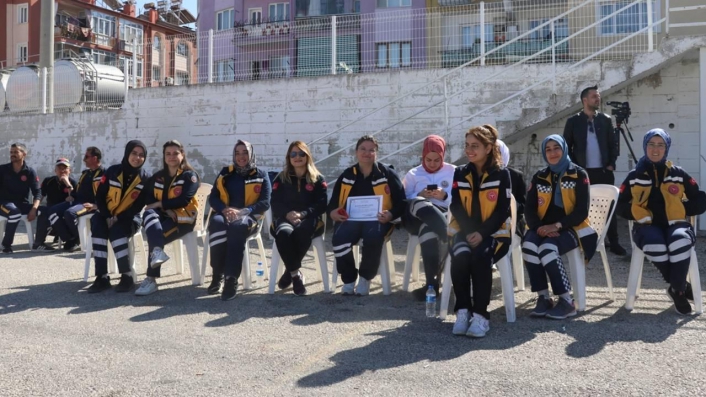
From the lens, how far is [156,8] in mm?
48719

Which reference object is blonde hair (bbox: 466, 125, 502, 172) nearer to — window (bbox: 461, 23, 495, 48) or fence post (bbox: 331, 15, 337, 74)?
window (bbox: 461, 23, 495, 48)

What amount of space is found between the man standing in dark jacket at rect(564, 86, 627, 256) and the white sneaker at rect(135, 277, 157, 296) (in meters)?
4.73

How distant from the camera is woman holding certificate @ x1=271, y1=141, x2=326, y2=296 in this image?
583 cm

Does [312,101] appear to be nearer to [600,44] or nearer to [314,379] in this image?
[600,44]

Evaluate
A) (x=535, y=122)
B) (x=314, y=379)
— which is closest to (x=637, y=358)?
(x=314, y=379)

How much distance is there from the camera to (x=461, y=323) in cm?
446

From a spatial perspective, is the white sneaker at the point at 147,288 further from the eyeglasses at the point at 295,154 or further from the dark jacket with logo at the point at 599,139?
the dark jacket with logo at the point at 599,139

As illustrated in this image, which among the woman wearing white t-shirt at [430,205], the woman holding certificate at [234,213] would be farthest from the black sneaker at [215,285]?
the woman wearing white t-shirt at [430,205]

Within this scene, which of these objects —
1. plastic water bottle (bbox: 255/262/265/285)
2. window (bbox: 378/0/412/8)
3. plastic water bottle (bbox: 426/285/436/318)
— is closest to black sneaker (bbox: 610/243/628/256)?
plastic water bottle (bbox: 426/285/436/318)

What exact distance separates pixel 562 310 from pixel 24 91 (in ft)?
58.1

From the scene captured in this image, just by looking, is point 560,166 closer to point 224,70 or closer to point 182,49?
point 224,70

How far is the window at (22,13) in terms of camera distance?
133 ft

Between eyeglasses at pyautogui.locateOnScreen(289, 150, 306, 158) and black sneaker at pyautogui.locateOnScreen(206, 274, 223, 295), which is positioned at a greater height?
eyeglasses at pyautogui.locateOnScreen(289, 150, 306, 158)

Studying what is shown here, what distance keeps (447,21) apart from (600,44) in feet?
10.5
